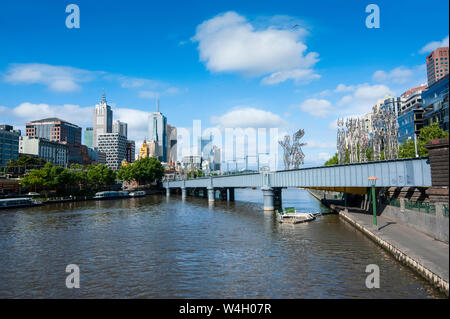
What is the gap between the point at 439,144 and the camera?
3231 cm

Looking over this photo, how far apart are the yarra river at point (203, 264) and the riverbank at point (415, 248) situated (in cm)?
67

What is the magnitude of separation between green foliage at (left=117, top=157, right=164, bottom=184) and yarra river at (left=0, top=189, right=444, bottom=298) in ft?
408

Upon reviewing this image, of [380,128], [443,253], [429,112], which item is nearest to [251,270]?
[443,253]

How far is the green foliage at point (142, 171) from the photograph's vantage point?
16938 cm

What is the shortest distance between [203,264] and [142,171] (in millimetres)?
148009

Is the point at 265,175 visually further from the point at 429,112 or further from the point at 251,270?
the point at 429,112

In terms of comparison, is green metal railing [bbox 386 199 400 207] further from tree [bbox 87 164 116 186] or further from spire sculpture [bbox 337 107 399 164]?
tree [bbox 87 164 116 186]

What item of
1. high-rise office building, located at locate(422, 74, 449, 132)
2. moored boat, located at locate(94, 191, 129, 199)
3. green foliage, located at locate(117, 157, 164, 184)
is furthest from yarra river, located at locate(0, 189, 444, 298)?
green foliage, located at locate(117, 157, 164, 184)

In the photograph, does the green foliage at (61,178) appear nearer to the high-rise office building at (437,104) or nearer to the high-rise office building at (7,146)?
the high-rise office building at (7,146)

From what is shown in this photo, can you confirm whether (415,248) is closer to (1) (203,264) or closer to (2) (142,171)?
(1) (203,264)

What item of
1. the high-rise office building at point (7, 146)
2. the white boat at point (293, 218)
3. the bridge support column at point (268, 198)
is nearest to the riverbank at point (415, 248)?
the white boat at point (293, 218)

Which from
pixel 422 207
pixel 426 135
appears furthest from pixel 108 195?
pixel 422 207
